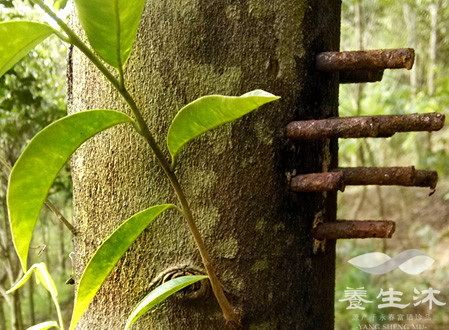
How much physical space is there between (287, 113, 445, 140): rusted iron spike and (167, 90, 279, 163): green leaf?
0.44 feet

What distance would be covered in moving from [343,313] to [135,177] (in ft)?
11.4

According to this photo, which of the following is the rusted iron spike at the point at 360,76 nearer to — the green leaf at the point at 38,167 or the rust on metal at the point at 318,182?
the rust on metal at the point at 318,182

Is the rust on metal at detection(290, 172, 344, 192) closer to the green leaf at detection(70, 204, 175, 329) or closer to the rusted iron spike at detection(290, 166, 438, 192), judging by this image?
the rusted iron spike at detection(290, 166, 438, 192)

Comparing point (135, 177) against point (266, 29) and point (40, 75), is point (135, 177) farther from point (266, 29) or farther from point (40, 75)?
point (40, 75)

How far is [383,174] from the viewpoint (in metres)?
0.50

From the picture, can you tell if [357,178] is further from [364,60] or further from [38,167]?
[38,167]

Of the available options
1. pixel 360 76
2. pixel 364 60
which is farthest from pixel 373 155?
pixel 364 60

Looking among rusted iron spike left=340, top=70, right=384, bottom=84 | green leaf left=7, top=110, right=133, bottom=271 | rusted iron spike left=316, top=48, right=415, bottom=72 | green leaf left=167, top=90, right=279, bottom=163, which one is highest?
rusted iron spike left=340, top=70, right=384, bottom=84

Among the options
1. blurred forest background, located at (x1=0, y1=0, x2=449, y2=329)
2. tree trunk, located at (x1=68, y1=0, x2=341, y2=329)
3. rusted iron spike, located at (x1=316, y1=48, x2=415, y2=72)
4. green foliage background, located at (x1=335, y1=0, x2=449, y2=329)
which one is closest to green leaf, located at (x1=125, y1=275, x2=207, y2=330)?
tree trunk, located at (x1=68, y1=0, x2=341, y2=329)

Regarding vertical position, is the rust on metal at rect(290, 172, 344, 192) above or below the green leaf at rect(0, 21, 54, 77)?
below

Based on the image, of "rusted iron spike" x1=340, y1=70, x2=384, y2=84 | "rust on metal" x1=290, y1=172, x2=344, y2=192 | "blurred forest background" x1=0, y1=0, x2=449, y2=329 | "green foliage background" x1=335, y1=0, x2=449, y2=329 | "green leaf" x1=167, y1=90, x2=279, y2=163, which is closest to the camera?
"green leaf" x1=167, y1=90, x2=279, y2=163

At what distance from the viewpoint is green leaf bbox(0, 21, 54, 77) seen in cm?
35

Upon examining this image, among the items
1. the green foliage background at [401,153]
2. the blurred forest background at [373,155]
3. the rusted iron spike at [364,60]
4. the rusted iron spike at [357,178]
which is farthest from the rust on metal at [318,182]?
the green foliage background at [401,153]

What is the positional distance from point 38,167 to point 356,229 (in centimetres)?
33
